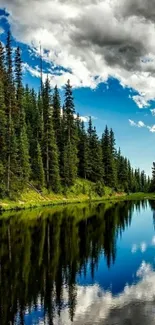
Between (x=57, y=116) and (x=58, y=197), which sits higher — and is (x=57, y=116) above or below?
above

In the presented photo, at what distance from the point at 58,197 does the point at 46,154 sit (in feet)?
29.8

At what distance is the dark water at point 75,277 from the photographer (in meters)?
12.2

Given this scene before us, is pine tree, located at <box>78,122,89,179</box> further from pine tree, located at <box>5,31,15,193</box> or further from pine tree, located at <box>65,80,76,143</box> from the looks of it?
pine tree, located at <box>5,31,15,193</box>

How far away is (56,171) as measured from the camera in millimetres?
70500

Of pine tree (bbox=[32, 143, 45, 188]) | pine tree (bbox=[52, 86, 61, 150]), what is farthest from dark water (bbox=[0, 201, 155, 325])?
pine tree (bbox=[52, 86, 61, 150])

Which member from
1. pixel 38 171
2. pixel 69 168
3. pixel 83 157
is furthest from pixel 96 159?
pixel 38 171

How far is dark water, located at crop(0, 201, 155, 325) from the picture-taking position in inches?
479

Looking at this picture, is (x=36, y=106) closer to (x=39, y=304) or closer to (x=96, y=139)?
(x=96, y=139)

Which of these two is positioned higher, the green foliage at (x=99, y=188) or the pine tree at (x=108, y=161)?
the pine tree at (x=108, y=161)

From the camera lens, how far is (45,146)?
73.0 metres

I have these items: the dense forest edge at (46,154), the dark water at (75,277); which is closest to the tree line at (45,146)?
the dense forest edge at (46,154)

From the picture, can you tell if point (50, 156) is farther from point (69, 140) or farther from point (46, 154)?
point (69, 140)

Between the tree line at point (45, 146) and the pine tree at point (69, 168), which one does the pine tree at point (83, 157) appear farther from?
the pine tree at point (69, 168)

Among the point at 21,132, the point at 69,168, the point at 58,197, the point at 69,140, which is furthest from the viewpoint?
the point at 69,140
